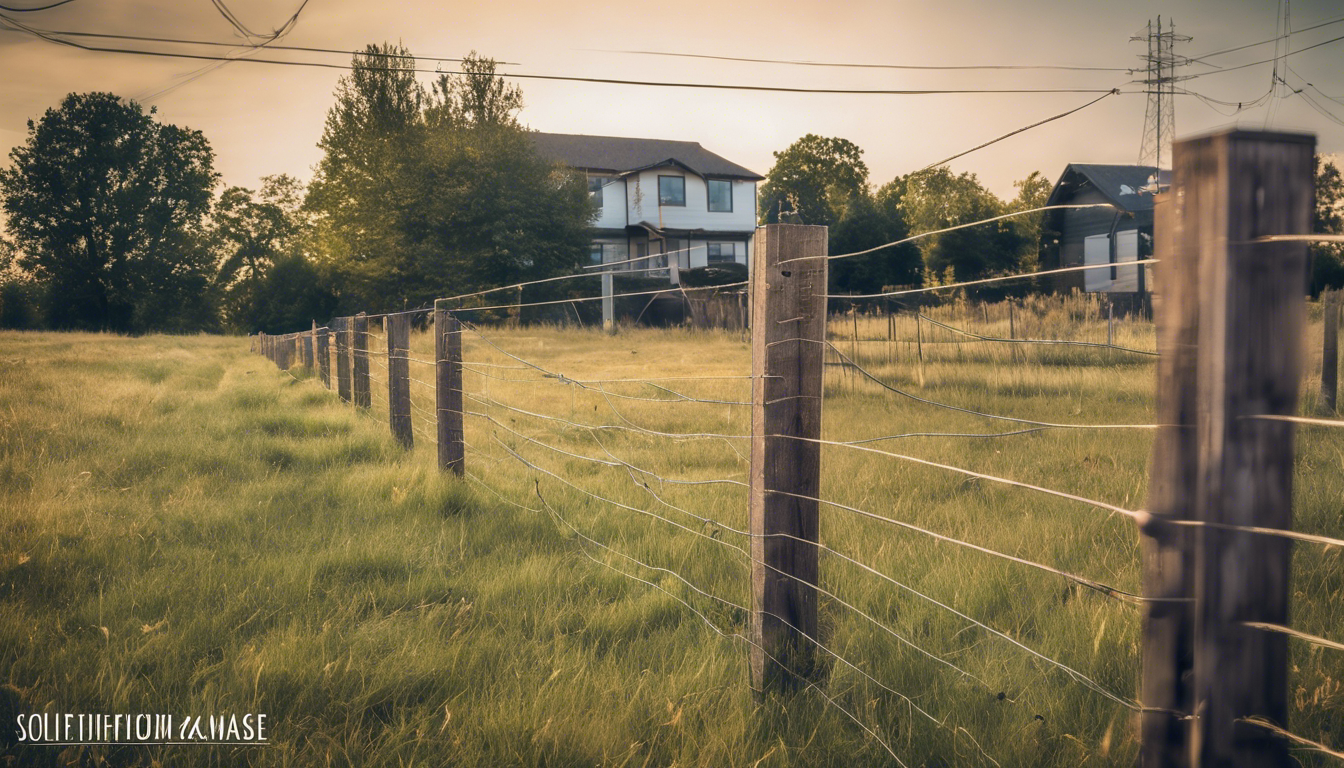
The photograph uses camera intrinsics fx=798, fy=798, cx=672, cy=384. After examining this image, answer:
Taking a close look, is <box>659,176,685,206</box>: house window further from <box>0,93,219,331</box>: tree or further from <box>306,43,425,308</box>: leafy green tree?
<box>0,93,219,331</box>: tree

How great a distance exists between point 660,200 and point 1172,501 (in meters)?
39.5

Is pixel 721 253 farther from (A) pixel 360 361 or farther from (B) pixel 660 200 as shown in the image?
(A) pixel 360 361

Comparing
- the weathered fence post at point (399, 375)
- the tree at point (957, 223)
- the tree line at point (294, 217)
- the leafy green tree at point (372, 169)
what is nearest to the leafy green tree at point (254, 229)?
the tree line at point (294, 217)

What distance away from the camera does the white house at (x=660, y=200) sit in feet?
131

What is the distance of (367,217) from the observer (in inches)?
1357

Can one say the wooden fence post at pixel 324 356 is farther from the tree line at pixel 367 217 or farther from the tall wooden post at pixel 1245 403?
the tall wooden post at pixel 1245 403

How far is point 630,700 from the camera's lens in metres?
2.62

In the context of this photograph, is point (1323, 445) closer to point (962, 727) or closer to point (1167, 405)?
point (962, 727)

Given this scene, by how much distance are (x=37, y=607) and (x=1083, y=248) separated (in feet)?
119

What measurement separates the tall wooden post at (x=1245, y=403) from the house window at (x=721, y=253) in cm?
3790

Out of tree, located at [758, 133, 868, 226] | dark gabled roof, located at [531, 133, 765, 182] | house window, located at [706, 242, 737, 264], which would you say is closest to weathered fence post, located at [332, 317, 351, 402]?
house window, located at [706, 242, 737, 264]

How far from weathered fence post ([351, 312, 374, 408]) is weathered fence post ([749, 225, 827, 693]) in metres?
7.86

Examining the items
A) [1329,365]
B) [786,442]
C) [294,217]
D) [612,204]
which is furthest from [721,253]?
[294,217]

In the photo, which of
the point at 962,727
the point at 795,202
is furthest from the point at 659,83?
the point at 795,202
